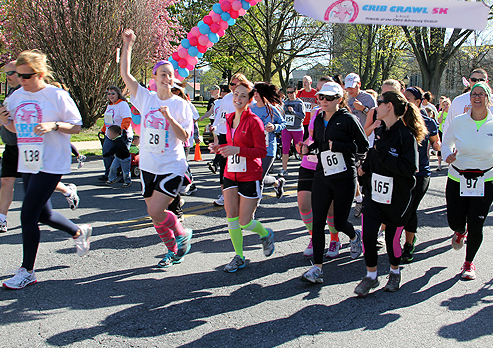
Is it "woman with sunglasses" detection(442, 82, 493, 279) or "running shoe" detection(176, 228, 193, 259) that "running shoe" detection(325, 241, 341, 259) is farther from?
"running shoe" detection(176, 228, 193, 259)

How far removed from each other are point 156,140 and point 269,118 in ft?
8.08

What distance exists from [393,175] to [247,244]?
2260mm

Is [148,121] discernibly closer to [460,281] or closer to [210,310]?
[210,310]

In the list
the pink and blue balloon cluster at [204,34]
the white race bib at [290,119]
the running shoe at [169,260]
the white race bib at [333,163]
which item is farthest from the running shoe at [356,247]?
the pink and blue balloon cluster at [204,34]

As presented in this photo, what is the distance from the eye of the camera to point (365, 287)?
4.05 meters

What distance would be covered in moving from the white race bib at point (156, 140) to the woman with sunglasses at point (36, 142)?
0.70m

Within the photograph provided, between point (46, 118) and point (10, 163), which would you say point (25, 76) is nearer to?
point (46, 118)

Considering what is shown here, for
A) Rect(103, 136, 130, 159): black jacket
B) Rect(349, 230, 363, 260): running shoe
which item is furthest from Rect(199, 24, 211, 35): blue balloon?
Rect(349, 230, 363, 260): running shoe

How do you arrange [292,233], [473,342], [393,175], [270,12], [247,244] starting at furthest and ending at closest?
[270,12] < [292,233] < [247,244] < [393,175] < [473,342]

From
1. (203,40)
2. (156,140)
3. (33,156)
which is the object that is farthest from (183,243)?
(203,40)

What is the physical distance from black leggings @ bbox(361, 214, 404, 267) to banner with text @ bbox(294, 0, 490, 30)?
933 cm

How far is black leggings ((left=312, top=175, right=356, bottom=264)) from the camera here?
14.0 feet

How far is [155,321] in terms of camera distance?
3459 mm

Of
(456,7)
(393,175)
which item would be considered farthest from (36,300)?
(456,7)
